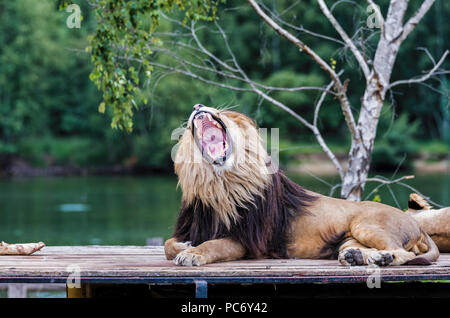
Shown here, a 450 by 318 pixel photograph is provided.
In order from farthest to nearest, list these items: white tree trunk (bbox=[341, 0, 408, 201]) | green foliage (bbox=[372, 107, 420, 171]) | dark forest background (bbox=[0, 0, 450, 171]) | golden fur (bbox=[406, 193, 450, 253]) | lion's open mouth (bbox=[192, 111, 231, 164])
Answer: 1. dark forest background (bbox=[0, 0, 450, 171])
2. green foliage (bbox=[372, 107, 420, 171])
3. white tree trunk (bbox=[341, 0, 408, 201])
4. golden fur (bbox=[406, 193, 450, 253])
5. lion's open mouth (bbox=[192, 111, 231, 164])

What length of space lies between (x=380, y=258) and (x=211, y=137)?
51.9 inches

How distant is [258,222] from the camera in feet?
14.2

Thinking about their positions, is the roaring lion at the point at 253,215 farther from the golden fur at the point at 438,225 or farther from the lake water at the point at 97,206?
the lake water at the point at 97,206

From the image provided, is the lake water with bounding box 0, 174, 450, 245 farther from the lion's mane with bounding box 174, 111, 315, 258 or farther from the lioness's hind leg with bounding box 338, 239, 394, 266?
the lioness's hind leg with bounding box 338, 239, 394, 266

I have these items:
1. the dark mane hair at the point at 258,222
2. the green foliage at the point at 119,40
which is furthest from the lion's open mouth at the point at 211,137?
the green foliage at the point at 119,40

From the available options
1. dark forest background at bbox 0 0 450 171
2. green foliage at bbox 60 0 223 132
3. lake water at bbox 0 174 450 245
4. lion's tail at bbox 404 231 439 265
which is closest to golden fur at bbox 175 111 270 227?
lion's tail at bbox 404 231 439 265

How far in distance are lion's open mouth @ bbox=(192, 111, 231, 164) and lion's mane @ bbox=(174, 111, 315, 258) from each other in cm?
5

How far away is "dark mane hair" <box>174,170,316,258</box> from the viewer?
432cm

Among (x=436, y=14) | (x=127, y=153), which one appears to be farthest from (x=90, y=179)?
(x=436, y=14)

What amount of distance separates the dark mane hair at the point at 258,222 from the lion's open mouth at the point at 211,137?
39 cm

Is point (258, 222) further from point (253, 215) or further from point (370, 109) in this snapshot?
point (370, 109)

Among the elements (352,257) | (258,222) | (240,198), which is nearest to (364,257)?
(352,257)

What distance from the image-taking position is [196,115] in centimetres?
408
